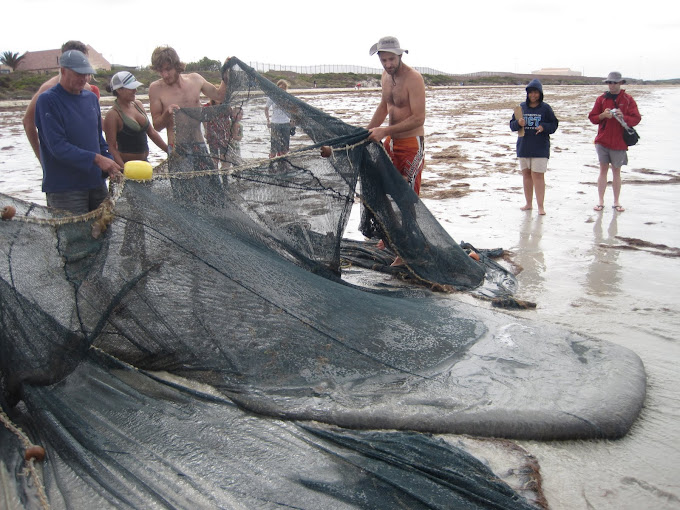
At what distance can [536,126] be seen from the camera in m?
6.86

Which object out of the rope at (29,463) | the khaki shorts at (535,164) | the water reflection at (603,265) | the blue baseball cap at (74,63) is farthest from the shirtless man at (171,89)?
the khaki shorts at (535,164)

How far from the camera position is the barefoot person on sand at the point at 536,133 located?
682 cm

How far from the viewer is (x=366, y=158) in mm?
4535

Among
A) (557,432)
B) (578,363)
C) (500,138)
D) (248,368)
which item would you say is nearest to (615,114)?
(578,363)

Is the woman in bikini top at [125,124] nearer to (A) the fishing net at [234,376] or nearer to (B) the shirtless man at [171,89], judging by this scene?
(B) the shirtless man at [171,89]

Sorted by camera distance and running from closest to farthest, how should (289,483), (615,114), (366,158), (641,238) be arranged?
(289,483) → (366,158) → (641,238) → (615,114)

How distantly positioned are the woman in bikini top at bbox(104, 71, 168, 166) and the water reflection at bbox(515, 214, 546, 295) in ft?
10.6

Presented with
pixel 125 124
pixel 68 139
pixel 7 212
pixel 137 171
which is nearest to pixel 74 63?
pixel 68 139

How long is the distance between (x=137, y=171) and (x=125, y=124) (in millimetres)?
2120

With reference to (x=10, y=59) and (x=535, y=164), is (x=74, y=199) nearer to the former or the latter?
(x=535, y=164)

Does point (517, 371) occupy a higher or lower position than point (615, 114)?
lower

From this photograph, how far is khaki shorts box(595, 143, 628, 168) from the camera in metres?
6.88

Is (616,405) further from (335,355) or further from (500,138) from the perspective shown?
(500,138)

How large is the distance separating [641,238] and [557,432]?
13.0 ft
